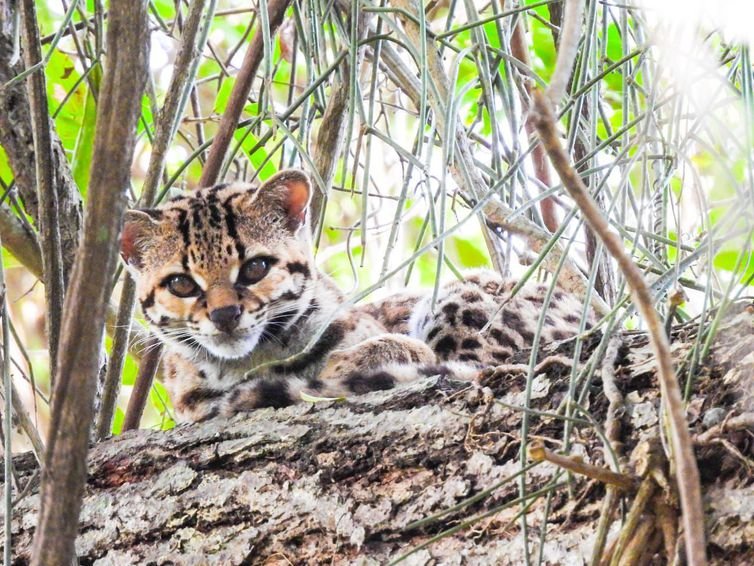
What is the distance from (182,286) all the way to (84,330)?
6.74ft

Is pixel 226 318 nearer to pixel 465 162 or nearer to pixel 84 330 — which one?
pixel 465 162

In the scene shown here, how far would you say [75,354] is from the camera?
47.9 inches

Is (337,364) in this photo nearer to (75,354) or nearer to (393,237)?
(393,237)

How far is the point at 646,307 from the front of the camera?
1.08 m

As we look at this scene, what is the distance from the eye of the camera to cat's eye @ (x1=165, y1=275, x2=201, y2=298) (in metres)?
3.24

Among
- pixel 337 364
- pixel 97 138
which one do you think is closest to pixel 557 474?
pixel 97 138

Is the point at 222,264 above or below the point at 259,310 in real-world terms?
above

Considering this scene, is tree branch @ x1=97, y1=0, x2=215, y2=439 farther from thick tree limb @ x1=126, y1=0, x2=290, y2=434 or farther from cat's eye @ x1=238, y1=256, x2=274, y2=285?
cat's eye @ x1=238, y1=256, x2=274, y2=285

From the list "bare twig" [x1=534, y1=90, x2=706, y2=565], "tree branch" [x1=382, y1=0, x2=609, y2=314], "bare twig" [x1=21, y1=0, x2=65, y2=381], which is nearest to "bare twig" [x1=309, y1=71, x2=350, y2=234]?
"tree branch" [x1=382, y1=0, x2=609, y2=314]

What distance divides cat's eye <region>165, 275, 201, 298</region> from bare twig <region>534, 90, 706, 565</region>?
2.31 m

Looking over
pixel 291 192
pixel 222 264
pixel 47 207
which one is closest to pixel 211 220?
pixel 222 264

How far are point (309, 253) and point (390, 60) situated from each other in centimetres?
89

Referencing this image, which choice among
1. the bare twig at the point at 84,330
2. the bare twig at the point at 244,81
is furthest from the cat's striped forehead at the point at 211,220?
the bare twig at the point at 84,330

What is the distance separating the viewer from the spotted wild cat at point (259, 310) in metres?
3.12
